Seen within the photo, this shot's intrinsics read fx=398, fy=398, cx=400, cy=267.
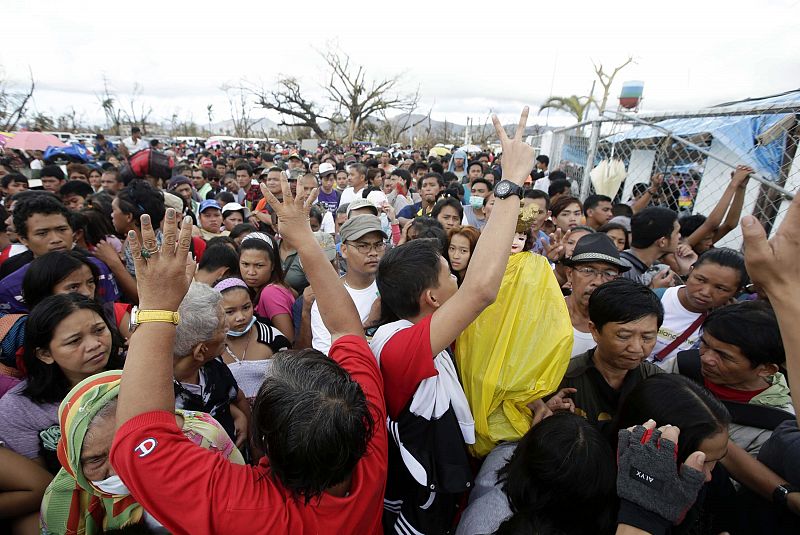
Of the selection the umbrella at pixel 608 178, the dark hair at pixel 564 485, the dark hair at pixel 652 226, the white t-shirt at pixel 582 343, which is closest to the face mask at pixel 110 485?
the dark hair at pixel 564 485

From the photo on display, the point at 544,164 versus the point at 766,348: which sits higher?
the point at 544,164

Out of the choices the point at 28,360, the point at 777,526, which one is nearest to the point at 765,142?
the point at 777,526

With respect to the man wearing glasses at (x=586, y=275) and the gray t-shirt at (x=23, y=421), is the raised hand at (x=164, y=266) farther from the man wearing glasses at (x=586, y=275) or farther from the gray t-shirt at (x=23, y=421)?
the man wearing glasses at (x=586, y=275)

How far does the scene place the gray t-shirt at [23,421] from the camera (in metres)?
1.61

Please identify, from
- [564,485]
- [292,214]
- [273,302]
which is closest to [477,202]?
[273,302]

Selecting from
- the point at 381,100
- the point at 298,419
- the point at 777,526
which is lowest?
the point at 777,526

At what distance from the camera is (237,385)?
212 cm

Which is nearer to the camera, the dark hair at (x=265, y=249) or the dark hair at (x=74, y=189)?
the dark hair at (x=265, y=249)

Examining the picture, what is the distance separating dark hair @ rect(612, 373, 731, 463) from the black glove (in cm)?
24

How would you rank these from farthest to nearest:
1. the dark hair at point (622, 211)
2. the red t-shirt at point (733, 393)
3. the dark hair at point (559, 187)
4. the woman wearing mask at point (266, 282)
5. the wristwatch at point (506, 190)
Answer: the dark hair at point (559, 187) → the dark hair at point (622, 211) → the woman wearing mask at point (266, 282) → the red t-shirt at point (733, 393) → the wristwatch at point (506, 190)

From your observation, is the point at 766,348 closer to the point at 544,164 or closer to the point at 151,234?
the point at 151,234

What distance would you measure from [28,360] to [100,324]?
12.2 inches

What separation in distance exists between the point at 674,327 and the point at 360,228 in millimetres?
2140

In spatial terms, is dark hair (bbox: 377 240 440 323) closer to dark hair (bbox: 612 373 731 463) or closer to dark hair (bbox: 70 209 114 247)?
dark hair (bbox: 612 373 731 463)
